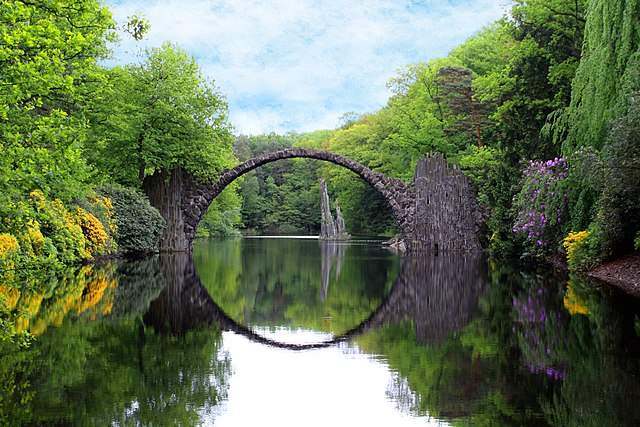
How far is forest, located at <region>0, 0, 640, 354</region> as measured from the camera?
9000 mm

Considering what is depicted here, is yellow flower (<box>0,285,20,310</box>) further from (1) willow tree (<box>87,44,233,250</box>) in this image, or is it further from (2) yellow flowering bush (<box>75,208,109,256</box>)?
(1) willow tree (<box>87,44,233,250</box>)

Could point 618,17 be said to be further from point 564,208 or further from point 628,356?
point 628,356

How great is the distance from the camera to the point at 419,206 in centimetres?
2912

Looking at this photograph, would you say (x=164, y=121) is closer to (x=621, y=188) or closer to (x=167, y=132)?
(x=167, y=132)

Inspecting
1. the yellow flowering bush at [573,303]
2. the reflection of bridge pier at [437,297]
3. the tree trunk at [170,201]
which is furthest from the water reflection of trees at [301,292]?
the tree trunk at [170,201]

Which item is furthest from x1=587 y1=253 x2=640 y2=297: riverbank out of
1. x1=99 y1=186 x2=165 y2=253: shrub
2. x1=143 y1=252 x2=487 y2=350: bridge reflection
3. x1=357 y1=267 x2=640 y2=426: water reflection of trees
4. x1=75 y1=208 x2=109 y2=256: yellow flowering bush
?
x1=99 y1=186 x2=165 y2=253: shrub

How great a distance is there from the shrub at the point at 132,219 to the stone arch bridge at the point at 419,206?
2.58 meters

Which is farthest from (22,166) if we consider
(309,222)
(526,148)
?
(309,222)

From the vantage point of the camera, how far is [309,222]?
246 feet

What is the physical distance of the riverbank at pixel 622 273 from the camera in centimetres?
1324

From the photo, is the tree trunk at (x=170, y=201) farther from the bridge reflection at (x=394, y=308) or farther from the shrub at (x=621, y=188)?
the shrub at (x=621, y=188)

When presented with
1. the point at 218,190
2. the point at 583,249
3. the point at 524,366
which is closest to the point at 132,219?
the point at 218,190

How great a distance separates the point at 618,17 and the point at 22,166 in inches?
504

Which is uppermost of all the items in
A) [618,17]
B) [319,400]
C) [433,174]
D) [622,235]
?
[618,17]
